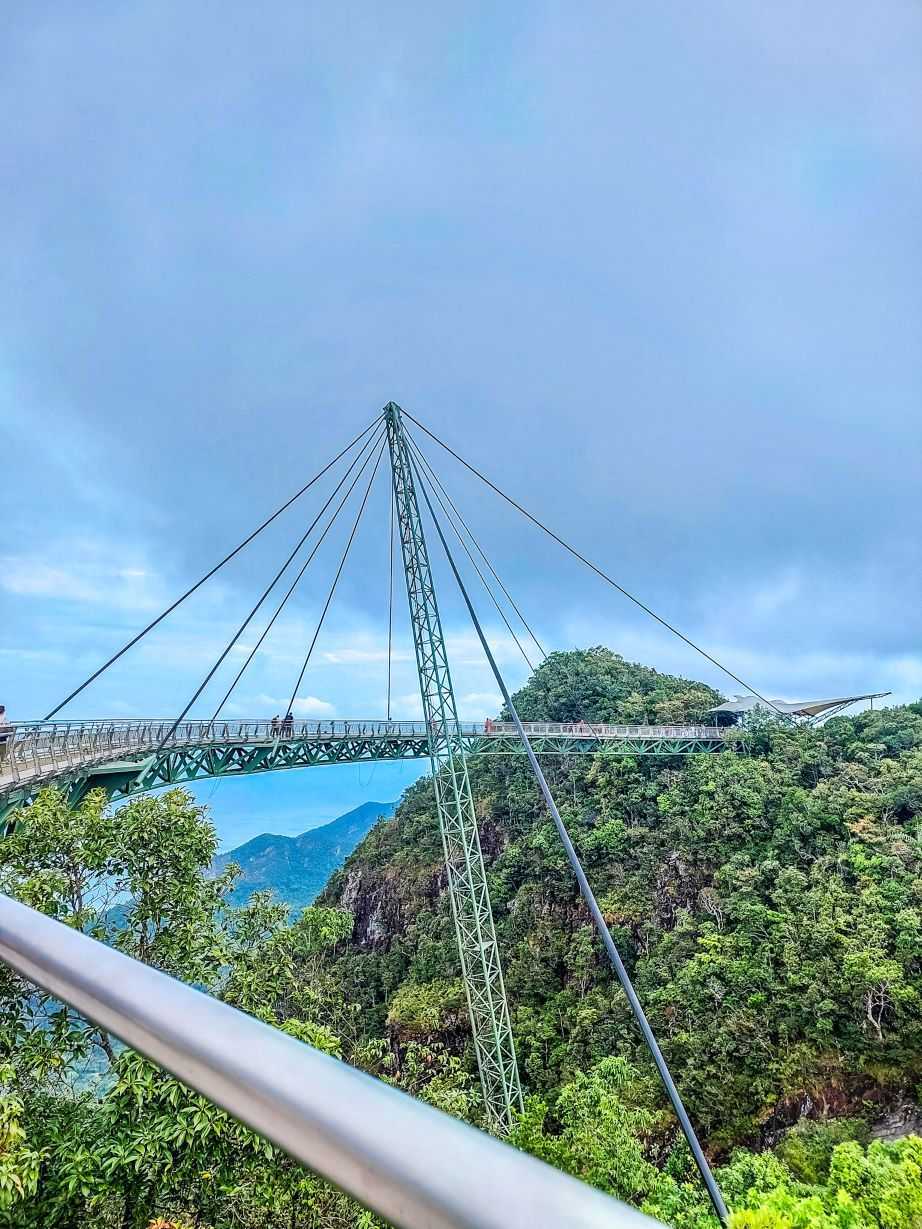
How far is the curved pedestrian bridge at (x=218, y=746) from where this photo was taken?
825 centimetres

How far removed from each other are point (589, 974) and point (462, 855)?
17.5 ft

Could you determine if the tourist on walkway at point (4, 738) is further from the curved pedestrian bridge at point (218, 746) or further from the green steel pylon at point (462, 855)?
the green steel pylon at point (462, 855)

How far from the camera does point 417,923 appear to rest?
63.4 feet

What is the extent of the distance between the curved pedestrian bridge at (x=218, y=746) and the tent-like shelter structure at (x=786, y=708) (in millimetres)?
747

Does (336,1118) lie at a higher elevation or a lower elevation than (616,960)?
higher

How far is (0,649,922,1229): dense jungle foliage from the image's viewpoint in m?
3.81

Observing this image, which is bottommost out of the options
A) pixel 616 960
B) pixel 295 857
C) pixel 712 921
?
pixel 295 857

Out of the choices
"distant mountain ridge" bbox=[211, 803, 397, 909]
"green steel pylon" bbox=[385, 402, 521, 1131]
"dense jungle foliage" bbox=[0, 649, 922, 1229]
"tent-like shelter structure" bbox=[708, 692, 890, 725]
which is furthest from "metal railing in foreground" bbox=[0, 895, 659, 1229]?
"distant mountain ridge" bbox=[211, 803, 397, 909]

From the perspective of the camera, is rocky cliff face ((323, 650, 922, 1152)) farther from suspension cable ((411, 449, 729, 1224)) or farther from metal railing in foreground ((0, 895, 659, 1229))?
metal railing in foreground ((0, 895, 659, 1229))

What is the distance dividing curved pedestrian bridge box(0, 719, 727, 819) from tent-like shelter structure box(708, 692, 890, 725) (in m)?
0.75

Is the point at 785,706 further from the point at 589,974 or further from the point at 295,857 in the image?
the point at 295,857

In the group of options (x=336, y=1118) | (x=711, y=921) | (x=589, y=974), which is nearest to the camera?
(x=336, y=1118)

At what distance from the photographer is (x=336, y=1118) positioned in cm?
35

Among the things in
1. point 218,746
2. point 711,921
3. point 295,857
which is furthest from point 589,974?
point 295,857
